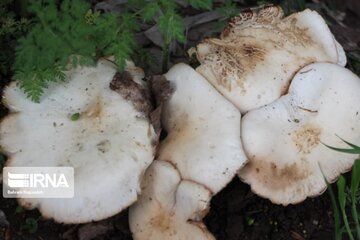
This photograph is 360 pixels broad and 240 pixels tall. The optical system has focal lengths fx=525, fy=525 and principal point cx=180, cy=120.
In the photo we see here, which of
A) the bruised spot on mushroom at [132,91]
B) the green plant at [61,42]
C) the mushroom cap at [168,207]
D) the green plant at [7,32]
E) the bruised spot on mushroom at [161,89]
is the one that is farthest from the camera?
the green plant at [7,32]

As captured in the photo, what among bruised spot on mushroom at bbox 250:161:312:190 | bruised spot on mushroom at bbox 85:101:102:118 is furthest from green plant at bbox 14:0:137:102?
bruised spot on mushroom at bbox 250:161:312:190

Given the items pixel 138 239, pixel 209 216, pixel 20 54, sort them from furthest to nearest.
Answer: pixel 209 216
pixel 138 239
pixel 20 54

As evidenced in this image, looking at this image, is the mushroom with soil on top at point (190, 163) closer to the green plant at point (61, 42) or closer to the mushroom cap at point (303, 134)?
the mushroom cap at point (303, 134)

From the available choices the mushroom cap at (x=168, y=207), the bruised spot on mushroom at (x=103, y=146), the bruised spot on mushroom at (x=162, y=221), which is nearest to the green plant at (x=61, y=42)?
the bruised spot on mushroom at (x=103, y=146)

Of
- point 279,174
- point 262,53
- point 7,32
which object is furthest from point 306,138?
point 7,32

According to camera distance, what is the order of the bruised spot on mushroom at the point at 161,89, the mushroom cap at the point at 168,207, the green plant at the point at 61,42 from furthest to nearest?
the bruised spot on mushroom at the point at 161,89
the mushroom cap at the point at 168,207
the green plant at the point at 61,42

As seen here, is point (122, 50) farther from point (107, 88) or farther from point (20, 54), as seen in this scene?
point (20, 54)

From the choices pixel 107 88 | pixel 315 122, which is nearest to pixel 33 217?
pixel 107 88
